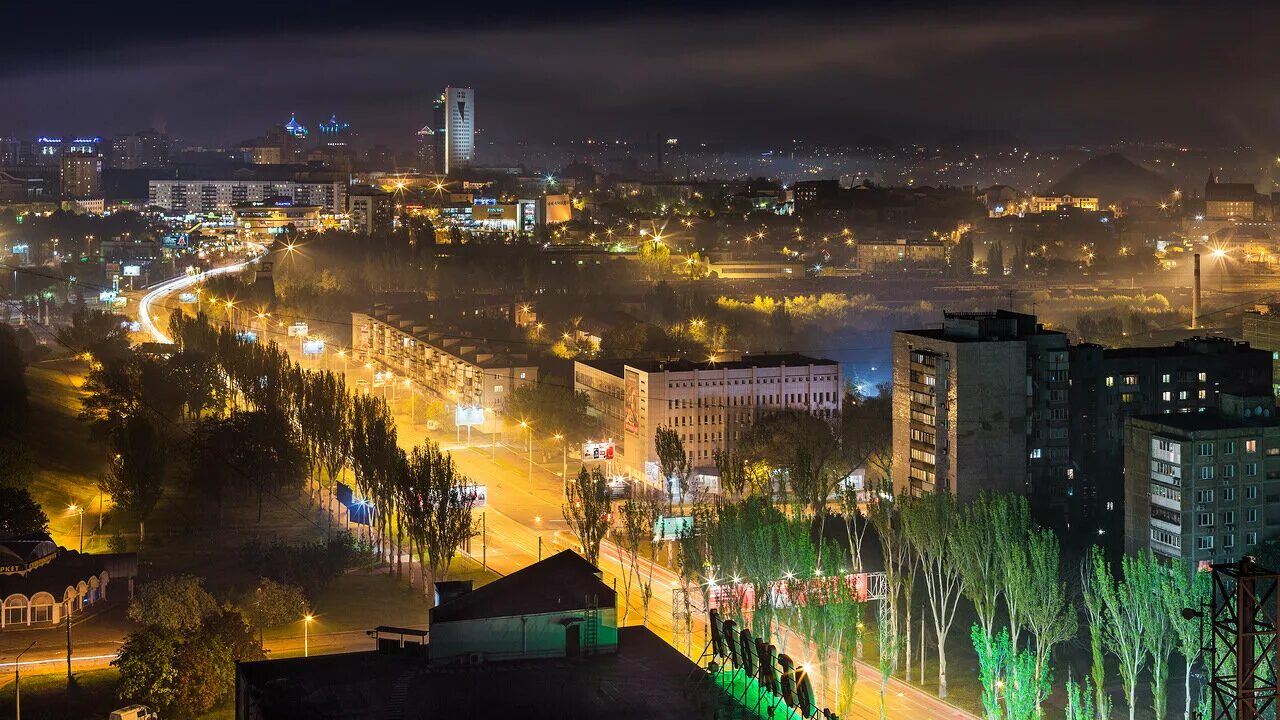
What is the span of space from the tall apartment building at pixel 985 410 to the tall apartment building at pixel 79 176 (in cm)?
8279

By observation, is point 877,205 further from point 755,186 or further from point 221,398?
point 221,398

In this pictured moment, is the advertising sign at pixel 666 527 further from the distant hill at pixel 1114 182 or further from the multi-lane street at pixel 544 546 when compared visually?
the distant hill at pixel 1114 182

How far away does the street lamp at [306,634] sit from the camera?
15.7m

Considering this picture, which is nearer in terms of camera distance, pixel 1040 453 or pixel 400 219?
pixel 1040 453

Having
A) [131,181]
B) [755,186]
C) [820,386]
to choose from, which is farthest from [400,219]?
[820,386]

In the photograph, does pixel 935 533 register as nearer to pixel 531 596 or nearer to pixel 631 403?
pixel 531 596

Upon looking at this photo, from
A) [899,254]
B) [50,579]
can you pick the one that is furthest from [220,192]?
[50,579]

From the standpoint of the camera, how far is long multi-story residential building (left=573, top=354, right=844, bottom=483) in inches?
1027

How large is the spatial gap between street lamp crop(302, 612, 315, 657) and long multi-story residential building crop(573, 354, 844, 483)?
9030 millimetres

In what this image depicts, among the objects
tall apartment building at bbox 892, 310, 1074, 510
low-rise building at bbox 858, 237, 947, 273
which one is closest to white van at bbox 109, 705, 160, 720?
tall apartment building at bbox 892, 310, 1074, 510

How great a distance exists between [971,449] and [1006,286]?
3447 cm

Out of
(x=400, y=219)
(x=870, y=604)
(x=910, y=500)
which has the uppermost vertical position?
(x=400, y=219)

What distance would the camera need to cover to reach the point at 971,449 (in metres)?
20.4

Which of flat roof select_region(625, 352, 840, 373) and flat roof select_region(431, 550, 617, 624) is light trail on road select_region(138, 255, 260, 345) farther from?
flat roof select_region(431, 550, 617, 624)
